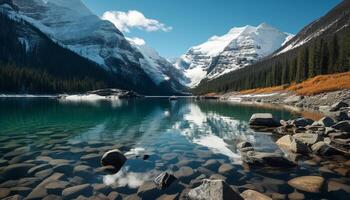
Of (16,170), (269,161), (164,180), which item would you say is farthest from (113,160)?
(269,161)

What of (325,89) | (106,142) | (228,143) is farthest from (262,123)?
(325,89)

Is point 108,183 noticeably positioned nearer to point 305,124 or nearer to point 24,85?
point 305,124

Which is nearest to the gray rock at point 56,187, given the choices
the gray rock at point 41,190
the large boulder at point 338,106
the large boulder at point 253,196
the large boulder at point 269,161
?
the gray rock at point 41,190

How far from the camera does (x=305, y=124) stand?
37.0 metres

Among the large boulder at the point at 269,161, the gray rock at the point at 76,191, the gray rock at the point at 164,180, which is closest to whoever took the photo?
the gray rock at the point at 76,191

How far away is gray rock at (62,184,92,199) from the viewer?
47.4 feet

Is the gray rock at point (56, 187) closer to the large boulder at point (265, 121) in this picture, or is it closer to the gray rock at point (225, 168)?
the gray rock at point (225, 168)

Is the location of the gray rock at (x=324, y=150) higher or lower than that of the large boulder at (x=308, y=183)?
higher

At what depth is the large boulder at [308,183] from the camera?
50.5 feet

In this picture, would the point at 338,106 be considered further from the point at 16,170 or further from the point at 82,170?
the point at 16,170

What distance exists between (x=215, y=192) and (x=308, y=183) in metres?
6.82

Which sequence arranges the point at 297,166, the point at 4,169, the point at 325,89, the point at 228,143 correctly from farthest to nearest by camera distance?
the point at 325,89 < the point at 228,143 < the point at 297,166 < the point at 4,169

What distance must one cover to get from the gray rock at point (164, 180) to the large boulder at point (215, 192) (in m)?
2.60

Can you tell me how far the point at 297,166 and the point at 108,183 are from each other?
41.3 ft
